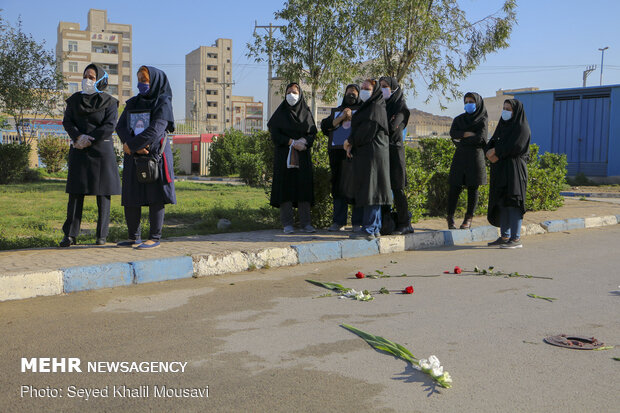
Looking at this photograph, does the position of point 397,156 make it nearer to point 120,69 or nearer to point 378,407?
point 378,407

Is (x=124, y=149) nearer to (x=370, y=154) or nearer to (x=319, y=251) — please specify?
(x=319, y=251)

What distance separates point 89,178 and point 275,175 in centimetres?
243

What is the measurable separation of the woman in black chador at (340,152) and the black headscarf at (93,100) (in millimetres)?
2844

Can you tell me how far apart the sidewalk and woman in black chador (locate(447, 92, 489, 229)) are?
761 mm

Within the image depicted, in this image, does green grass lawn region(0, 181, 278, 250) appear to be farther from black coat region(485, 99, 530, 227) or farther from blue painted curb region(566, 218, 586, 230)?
blue painted curb region(566, 218, 586, 230)

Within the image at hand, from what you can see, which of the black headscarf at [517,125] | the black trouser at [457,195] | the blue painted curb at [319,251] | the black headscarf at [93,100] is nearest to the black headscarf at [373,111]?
the blue painted curb at [319,251]

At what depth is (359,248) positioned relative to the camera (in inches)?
295

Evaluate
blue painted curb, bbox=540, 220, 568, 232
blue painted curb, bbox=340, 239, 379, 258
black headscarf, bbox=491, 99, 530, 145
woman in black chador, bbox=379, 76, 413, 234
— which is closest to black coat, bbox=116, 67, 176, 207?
blue painted curb, bbox=340, 239, 379, 258

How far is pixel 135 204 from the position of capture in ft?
22.0

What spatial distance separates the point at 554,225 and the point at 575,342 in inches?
270

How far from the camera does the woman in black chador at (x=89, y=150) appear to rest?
6.71 metres

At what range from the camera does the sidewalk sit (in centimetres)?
521

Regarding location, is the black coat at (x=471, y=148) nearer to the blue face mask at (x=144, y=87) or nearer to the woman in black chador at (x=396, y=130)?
the woman in black chador at (x=396, y=130)

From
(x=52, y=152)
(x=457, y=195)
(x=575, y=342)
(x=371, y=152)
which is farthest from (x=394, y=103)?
(x=52, y=152)
